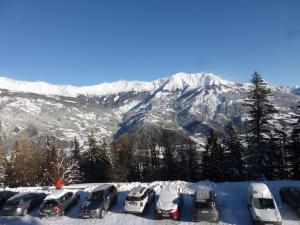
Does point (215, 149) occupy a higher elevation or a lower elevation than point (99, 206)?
higher

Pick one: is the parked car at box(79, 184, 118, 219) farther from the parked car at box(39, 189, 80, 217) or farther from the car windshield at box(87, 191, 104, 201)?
the parked car at box(39, 189, 80, 217)

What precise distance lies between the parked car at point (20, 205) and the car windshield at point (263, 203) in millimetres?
18811

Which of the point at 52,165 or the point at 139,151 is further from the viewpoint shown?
the point at 139,151

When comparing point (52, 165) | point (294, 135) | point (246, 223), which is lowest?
point (246, 223)

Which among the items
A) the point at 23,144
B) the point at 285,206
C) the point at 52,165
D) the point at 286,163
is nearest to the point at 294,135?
the point at 286,163

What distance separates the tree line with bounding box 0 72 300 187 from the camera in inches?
1989

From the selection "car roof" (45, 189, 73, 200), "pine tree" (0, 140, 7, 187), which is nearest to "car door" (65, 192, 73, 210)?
"car roof" (45, 189, 73, 200)

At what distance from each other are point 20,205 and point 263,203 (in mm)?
19636

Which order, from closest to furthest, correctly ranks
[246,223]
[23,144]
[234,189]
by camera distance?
[246,223]
[234,189]
[23,144]

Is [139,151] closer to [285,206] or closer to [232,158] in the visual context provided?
[232,158]

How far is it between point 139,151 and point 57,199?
189ft

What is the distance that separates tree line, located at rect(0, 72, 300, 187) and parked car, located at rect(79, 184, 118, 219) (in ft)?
86.9

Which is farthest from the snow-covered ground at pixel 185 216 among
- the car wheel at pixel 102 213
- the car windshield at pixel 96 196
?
the car windshield at pixel 96 196

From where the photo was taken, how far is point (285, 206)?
27.6 m
